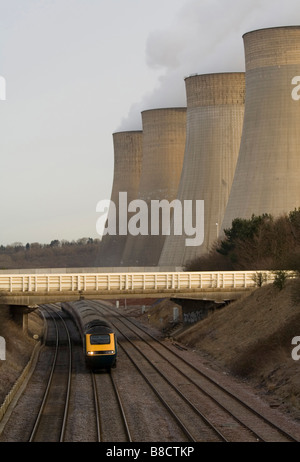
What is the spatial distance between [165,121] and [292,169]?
84.6 feet

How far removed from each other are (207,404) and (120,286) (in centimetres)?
1598

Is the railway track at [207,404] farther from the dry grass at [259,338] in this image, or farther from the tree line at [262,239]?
the tree line at [262,239]

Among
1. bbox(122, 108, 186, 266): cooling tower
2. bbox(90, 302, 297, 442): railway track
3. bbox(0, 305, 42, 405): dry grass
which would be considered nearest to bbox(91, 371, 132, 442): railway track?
bbox(90, 302, 297, 442): railway track

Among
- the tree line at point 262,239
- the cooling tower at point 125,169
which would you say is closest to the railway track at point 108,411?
the tree line at point 262,239

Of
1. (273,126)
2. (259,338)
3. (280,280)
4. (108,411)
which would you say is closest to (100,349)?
(259,338)

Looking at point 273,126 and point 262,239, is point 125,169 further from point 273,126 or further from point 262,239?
→ point 262,239

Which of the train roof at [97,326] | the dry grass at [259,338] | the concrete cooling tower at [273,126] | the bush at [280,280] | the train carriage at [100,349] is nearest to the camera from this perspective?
the dry grass at [259,338]

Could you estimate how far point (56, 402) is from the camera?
68.9ft

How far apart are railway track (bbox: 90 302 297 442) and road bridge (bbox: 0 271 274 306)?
13.4 feet

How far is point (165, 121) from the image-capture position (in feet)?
227

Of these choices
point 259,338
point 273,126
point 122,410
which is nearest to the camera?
point 122,410

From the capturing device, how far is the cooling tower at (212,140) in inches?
2221

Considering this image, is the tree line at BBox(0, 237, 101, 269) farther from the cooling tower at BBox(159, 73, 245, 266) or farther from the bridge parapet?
the bridge parapet

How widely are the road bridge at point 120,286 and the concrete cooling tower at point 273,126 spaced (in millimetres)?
9094
